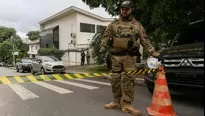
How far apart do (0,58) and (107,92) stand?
62901mm

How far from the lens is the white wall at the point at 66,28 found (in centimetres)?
3009

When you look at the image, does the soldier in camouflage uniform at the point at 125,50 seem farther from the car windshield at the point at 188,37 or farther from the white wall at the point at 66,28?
the white wall at the point at 66,28

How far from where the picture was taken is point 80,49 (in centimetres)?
2836

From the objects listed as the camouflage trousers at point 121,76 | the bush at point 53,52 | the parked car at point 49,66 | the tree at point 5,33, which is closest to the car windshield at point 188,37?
the camouflage trousers at point 121,76

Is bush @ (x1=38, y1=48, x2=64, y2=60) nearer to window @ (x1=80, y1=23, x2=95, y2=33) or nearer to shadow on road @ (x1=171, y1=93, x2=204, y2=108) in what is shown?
window @ (x1=80, y1=23, x2=95, y2=33)

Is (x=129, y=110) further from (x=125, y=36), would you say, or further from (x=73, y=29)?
(x=73, y=29)

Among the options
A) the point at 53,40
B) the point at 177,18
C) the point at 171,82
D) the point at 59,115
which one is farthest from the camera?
the point at 53,40

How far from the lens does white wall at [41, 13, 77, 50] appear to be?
98.7 feet

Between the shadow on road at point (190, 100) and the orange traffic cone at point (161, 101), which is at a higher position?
the orange traffic cone at point (161, 101)

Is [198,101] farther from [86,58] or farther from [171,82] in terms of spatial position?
[86,58]

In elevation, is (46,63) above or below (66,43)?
below

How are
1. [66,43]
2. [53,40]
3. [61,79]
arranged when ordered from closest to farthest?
[61,79], [66,43], [53,40]

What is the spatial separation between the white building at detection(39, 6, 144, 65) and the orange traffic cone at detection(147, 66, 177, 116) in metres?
24.5

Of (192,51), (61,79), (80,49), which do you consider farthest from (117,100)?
(80,49)
